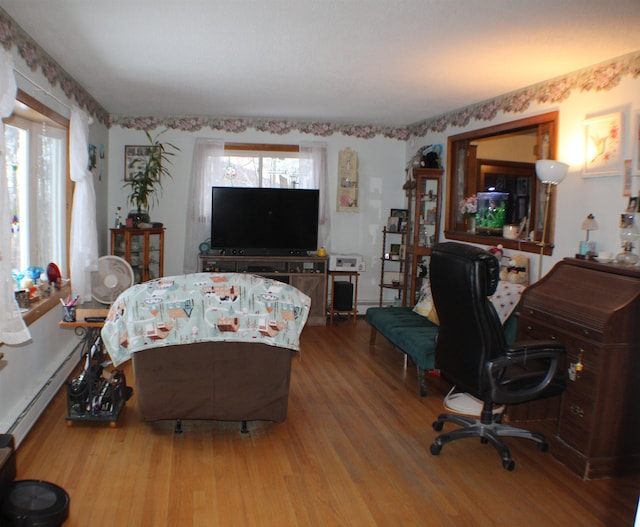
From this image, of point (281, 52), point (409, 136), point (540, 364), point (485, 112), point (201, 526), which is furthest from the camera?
point (409, 136)

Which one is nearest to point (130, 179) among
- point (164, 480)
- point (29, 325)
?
point (29, 325)

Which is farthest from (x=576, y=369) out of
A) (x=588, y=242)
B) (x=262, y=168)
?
(x=262, y=168)

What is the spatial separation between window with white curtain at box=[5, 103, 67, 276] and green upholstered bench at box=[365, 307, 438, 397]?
2.86 metres

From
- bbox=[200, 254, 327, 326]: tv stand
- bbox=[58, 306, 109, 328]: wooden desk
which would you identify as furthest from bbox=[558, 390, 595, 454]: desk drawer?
bbox=[200, 254, 327, 326]: tv stand

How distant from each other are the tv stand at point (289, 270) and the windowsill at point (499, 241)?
160cm

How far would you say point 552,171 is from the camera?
3.93m

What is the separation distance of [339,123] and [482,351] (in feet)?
15.0

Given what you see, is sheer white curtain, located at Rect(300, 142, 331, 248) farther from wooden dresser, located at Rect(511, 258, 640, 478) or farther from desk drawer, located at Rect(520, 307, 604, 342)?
wooden dresser, located at Rect(511, 258, 640, 478)

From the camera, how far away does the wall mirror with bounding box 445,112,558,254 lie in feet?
14.7

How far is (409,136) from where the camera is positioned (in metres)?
6.96

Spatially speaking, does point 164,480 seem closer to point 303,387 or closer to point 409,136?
point 303,387

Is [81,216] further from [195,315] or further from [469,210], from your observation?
[469,210]

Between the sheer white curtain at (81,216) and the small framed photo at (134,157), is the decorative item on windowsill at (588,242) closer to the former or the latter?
the sheer white curtain at (81,216)

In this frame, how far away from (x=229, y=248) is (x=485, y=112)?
3252 mm
